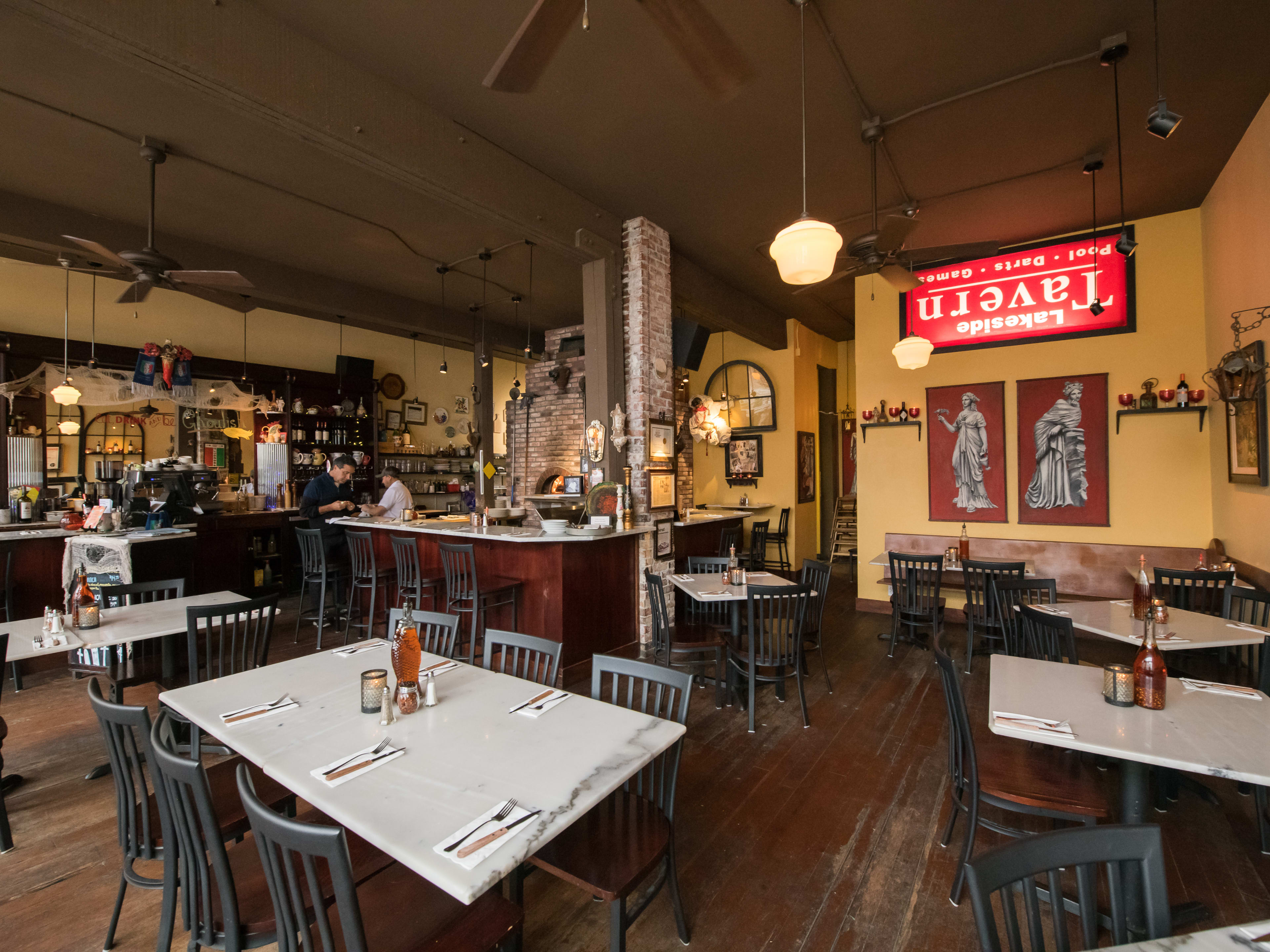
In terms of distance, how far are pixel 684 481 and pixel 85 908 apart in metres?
7.75

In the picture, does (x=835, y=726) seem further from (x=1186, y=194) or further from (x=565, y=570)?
(x=1186, y=194)

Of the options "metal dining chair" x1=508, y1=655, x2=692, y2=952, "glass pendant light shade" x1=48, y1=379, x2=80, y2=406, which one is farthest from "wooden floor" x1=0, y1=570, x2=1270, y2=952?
"glass pendant light shade" x1=48, y1=379, x2=80, y2=406

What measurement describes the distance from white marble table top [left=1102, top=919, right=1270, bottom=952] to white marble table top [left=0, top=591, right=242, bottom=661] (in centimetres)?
360

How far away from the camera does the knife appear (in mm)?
1291

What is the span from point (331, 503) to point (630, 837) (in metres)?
5.27

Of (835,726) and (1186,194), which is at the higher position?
(1186,194)

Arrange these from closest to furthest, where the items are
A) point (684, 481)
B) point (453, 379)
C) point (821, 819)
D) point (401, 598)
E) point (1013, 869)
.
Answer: point (1013, 869) → point (821, 819) → point (401, 598) → point (684, 481) → point (453, 379)

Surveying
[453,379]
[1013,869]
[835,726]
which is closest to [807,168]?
[835,726]

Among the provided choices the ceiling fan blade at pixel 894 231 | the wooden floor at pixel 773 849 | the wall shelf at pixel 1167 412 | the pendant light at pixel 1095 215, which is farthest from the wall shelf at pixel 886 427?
the wooden floor at pixel 773 849

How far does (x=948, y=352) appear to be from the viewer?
6406mm

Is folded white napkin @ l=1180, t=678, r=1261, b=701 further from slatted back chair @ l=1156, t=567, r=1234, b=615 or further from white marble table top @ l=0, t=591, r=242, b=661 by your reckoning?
white marble table top @ l=0, t=591, r=242, b=661

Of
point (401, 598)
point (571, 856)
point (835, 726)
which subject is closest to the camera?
point (571, 856)

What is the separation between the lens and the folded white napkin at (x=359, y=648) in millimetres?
2787

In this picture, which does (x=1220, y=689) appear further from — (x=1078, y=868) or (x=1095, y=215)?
(x=1095, y=215)
